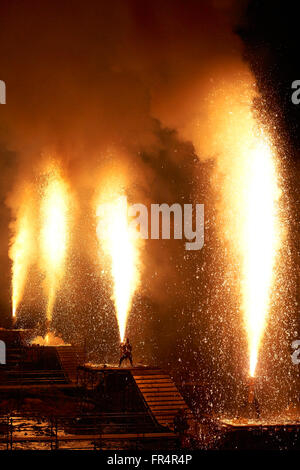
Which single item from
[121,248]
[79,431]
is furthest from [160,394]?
[121,248]

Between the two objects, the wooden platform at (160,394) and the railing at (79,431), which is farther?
the wooden platform at (160,394)

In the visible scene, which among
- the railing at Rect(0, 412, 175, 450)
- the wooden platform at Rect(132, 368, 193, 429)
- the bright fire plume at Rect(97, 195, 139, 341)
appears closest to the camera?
the railing at Rect(0, 412, 175, 450)

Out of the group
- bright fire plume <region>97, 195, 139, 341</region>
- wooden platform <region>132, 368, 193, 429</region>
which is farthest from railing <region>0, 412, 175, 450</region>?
bright fire plume <region>97, 195, 139, 341</region>

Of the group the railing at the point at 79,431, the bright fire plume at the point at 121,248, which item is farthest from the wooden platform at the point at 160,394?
the bright fire plume at the point at 121,248

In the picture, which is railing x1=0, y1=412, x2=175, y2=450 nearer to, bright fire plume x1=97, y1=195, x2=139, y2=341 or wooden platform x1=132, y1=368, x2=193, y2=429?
wooden platform x1=132, y1=368, x2=193, y2=429

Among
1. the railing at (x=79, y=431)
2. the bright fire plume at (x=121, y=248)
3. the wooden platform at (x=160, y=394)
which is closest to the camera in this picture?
the railing at (x=79, y=431)

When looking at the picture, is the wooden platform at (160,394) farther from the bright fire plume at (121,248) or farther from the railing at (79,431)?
the bright fire plume at (121,248)

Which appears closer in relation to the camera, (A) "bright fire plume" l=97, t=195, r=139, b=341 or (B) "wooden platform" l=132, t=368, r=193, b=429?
(B) "wooden platform" l=132, t=368, r=193, b=429

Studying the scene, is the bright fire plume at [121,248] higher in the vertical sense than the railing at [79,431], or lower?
higher

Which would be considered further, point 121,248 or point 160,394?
point 121,248

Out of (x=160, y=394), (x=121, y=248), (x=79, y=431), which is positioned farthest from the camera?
(x=121, y=248)

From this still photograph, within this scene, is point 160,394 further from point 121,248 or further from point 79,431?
point 121,248
